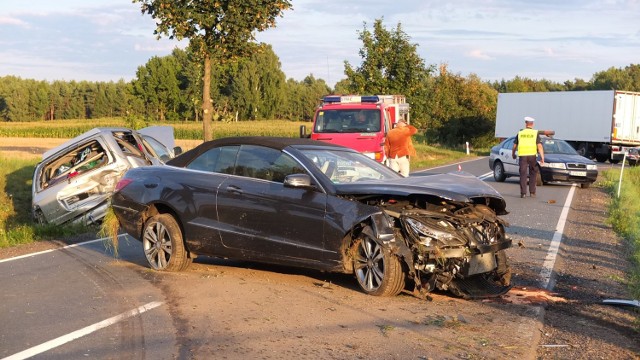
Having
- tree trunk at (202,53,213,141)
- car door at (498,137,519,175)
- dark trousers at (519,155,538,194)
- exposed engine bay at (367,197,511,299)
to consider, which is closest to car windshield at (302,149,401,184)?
exposed engine bay at (367,197,511,299)

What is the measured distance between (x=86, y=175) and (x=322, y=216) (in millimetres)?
7400

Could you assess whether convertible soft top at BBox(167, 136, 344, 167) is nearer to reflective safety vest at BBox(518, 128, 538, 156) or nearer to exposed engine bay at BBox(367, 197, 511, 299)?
exposed engine bay at BBox(367, 197, 511, 299)

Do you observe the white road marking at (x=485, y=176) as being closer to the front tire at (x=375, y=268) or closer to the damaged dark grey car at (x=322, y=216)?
the damaged dark grey car at (x=322, y=216)

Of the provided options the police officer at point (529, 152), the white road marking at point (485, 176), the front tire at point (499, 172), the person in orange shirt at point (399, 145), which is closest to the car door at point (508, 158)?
the front tire at point (499, 172)

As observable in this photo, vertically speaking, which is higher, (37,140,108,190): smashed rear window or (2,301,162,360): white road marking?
(37,140,108,190): smashed rear window

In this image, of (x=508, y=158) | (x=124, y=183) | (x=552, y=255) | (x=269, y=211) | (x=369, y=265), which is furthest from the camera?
(x=508, y=158)

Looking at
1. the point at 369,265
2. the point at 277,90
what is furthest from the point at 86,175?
the point at 277,90

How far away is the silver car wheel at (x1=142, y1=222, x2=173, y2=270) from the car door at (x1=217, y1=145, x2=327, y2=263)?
86 cm

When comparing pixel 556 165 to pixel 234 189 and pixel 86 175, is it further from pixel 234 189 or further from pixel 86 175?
pixel 234 189

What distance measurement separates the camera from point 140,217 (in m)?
9.41

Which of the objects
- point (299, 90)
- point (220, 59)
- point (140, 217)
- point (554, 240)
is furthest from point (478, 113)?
point (299, 90)

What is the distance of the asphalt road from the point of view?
5973 mm

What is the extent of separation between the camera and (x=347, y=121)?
2066 centimetres

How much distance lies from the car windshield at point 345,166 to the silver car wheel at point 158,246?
195 centimetres
